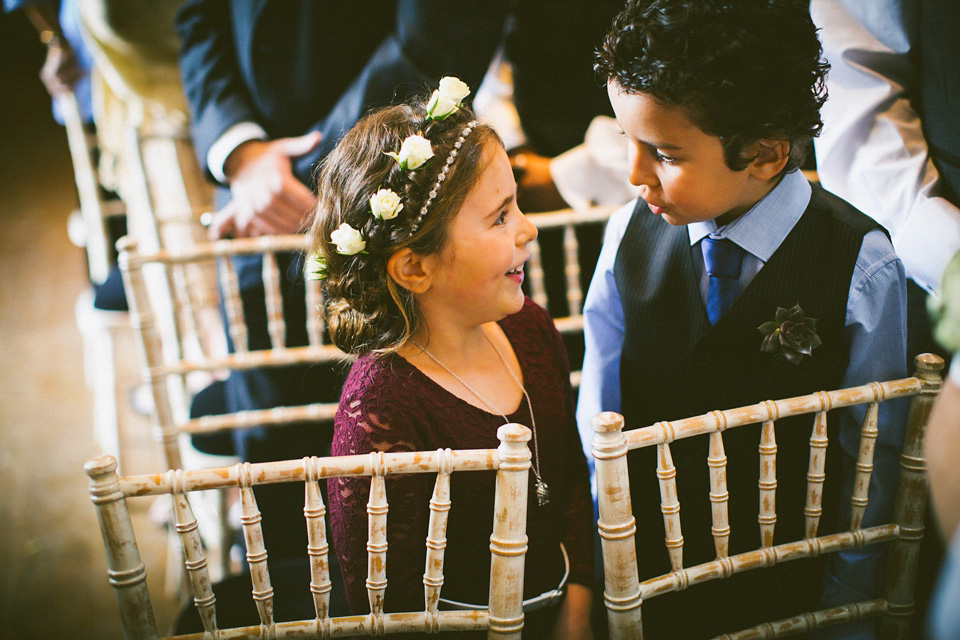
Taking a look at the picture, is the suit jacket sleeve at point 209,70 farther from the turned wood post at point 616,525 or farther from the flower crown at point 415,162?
the turned wood post at point 616,525

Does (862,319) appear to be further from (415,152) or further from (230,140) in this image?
(230,140)

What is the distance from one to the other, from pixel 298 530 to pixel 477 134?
116 cm

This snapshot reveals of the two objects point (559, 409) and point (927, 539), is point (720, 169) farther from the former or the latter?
point (927, 539)

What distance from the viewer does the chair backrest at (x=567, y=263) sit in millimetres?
1567

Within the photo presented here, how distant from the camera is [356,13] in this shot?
5.07 ft

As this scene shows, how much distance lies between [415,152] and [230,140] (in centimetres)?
85

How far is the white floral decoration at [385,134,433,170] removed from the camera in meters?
0.91

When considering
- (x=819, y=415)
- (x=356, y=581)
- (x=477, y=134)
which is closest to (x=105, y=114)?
(x=477, y=134)

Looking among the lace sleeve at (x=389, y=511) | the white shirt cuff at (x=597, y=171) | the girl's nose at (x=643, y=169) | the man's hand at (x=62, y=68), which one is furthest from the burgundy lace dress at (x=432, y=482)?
the man's hand at (x=62, y=68)

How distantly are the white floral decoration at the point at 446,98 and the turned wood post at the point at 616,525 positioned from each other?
19.1 inches

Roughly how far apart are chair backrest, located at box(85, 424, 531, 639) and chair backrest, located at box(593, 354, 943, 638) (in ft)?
0.36

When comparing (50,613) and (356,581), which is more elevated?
(356,581)

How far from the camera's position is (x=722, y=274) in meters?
1.02

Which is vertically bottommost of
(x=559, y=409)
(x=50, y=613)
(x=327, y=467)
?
(x=50, y=613)
